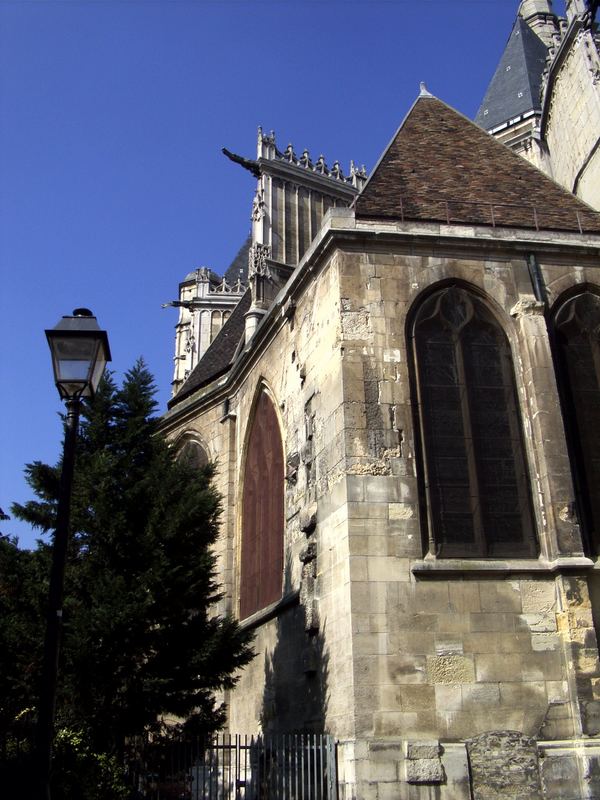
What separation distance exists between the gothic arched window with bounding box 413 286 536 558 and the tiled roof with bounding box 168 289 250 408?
23.7 ft

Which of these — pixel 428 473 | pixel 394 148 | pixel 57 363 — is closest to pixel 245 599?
pixel 428 473

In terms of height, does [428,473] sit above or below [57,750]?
above

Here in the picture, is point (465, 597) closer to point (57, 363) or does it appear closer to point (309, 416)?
point (309, 416)

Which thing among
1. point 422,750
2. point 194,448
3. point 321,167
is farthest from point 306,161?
point 422,750

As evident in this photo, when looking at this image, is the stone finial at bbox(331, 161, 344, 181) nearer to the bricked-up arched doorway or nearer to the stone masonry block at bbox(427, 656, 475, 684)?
the bricked-up arched doorway

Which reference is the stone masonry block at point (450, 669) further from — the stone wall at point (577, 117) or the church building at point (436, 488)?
the stone wall at point (577, 117)

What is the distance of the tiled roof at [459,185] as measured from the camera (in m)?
11.3

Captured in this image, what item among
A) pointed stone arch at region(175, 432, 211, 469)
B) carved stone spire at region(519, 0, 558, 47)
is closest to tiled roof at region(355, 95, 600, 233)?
pointed stone arch at region(175, 432, 211, 469)

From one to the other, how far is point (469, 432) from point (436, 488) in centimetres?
84

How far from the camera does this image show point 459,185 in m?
12.2

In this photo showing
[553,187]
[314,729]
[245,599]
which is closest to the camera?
[314,729]

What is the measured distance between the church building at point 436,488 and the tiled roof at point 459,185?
5 cm

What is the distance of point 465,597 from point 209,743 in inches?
126

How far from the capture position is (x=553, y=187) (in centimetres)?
1263
